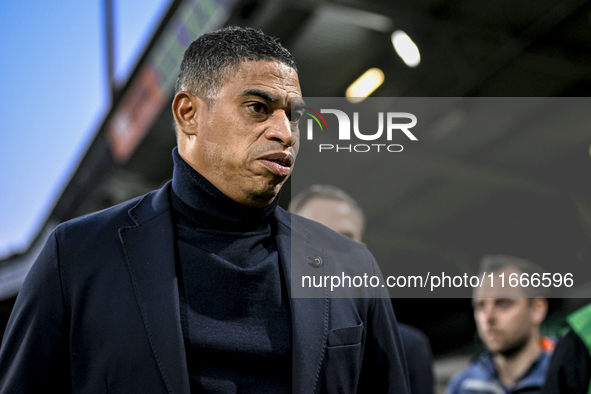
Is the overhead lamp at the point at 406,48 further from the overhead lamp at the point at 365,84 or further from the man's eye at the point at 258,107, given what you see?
the man's eye at the point at 258,107

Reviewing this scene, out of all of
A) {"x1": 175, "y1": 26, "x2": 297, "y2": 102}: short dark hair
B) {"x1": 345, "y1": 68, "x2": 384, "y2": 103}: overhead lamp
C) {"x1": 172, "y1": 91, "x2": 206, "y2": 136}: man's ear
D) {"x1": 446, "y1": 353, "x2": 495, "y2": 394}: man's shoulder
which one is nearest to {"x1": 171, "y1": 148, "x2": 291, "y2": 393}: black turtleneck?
{"x1": 172, "y1": 91, "x2": 206, "y2": 136}: man's ear

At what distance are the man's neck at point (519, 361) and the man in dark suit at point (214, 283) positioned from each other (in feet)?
8.09

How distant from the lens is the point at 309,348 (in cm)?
134

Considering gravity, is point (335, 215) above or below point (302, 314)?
above

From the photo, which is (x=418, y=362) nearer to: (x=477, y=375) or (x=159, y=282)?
(x=477, y=375)

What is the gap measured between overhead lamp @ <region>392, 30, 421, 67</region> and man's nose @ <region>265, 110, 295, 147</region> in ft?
12.3

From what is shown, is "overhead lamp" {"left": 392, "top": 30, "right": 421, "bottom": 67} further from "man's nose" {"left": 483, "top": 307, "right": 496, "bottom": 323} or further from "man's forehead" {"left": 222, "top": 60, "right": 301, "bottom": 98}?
"man's forehead" {"left": 222, "top": 60, "right": 301, "bottom": 98}

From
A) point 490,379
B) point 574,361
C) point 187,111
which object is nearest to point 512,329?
point 490,379

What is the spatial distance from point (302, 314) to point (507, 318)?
8.77ft

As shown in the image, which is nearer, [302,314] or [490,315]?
[302,314]

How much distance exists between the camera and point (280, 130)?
57.8 inches

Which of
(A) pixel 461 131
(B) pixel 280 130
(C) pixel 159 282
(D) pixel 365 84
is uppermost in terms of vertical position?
(D) pixel 365 84

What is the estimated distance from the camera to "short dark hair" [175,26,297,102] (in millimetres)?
1514

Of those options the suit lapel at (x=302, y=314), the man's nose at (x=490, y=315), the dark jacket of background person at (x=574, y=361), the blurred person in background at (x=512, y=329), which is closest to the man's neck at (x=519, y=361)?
the blurred person in background at (x=512, y=329)
